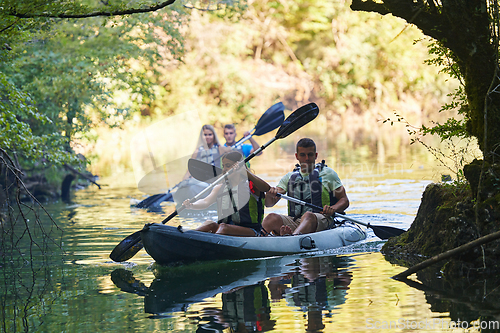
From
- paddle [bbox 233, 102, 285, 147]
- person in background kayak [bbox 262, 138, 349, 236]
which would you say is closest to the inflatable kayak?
person in background kayak [bbox 262, 138, 349, 236]

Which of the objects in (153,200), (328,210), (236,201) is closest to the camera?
(236,201)

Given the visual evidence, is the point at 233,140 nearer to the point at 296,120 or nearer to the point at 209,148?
the point at 209,148

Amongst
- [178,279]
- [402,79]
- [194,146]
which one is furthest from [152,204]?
[402,79]

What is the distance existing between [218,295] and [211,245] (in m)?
0.98

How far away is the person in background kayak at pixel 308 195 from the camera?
5.66 m

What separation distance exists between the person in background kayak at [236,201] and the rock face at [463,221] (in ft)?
4.31

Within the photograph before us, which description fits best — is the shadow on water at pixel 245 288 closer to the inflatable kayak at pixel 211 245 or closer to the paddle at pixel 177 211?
the inflatable kayak at pixel 211 245

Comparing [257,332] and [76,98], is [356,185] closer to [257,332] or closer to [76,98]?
[76,98]

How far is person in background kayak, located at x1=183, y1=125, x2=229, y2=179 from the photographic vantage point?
8672 mm

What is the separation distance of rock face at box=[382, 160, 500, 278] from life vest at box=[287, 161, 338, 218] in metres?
0.95

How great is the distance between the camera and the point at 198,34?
2581 cm

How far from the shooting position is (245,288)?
438 cm

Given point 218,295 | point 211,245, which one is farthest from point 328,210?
point 218,295

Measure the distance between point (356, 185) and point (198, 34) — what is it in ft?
55.5
